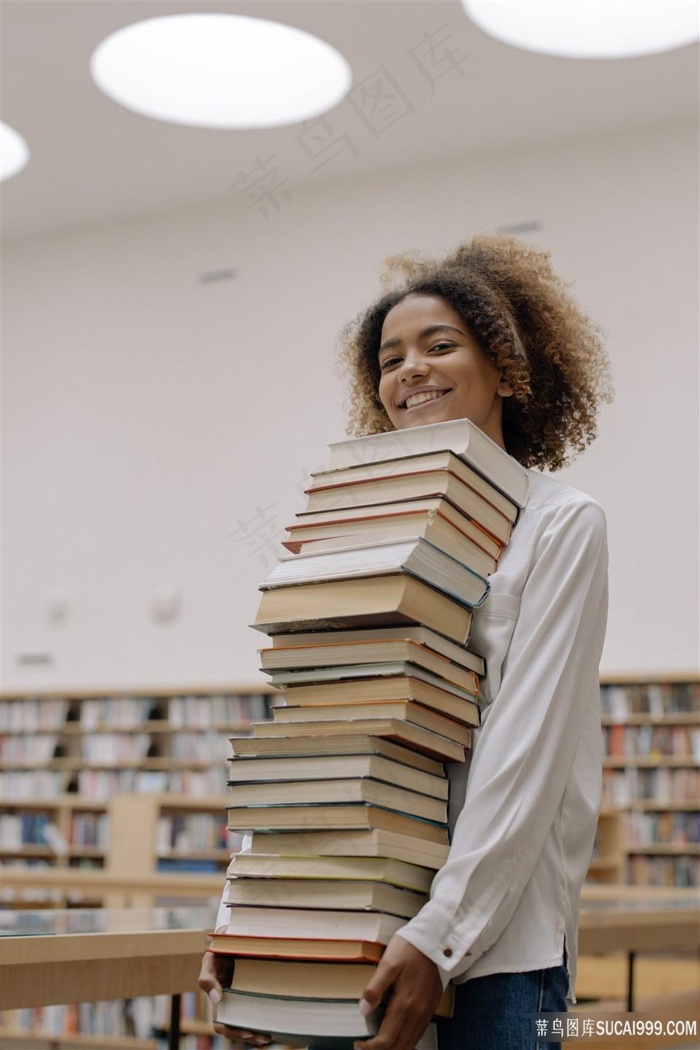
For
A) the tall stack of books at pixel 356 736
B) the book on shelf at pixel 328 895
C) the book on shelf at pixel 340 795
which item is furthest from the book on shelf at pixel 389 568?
the book on shelf at pixel 328 895

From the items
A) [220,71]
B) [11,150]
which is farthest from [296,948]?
[11,150]

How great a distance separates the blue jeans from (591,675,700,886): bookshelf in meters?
6.07

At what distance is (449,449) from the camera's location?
153 centimetres

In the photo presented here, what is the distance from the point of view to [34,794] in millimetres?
9148

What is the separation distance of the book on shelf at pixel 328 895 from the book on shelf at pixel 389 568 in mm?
349

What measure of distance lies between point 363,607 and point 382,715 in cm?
13

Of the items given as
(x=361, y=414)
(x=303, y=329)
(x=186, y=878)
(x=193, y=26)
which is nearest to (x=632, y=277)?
(x=303, y=329)

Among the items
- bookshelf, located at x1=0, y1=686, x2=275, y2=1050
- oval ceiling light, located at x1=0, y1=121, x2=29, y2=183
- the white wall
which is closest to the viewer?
bookshelf, located at x1=0, y1=686, x2=275, y2=1050

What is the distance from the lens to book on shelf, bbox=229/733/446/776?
1.40 metres

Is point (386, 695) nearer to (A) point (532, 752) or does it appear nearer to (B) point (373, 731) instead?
(B) point (373, 731)

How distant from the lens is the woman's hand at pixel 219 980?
1.42 meters

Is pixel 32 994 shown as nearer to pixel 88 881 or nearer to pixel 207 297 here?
pixel 88 881

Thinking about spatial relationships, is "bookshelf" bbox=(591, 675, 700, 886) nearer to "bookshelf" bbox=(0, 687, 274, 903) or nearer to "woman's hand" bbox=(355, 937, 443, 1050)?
"bookshelf" bbox=(0, 687, 274, 903)

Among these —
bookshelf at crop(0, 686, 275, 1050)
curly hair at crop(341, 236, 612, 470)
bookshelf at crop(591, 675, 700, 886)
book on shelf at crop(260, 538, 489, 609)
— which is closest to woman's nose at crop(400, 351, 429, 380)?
curly hair at crop(341, 236, 612, 470)
